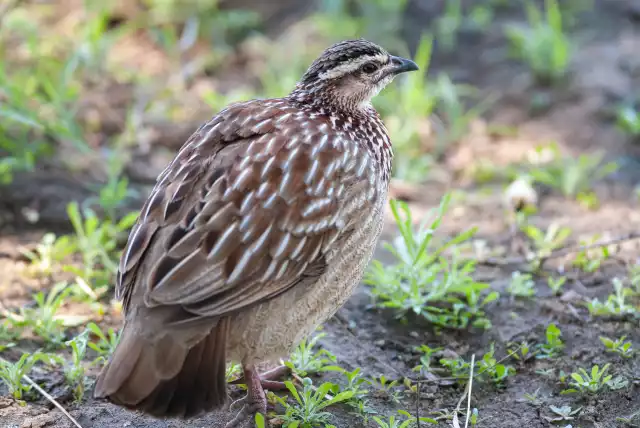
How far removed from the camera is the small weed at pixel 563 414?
4129mm

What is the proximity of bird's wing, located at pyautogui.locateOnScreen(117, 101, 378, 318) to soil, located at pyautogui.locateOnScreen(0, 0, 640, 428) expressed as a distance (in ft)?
2.45

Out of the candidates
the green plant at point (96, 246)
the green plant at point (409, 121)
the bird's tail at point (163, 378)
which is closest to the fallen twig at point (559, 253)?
the green plant at point (409, 121)

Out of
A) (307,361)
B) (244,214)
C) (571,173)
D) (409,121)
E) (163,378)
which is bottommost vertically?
(307,361)

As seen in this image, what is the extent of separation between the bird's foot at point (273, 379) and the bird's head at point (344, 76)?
131 centimetres

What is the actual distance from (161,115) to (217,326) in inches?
139

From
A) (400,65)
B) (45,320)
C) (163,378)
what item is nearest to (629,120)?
(400,65)

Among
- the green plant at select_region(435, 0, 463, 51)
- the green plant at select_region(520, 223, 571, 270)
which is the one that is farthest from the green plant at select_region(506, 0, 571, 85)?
the green plant at select_region(520, 223, 571, 270)

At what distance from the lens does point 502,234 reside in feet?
18.8

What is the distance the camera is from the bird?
11.6ft

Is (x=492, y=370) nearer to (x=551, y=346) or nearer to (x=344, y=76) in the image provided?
(x=551, y=346)

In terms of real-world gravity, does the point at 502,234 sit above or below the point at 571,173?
below

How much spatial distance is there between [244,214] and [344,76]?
1.10 m

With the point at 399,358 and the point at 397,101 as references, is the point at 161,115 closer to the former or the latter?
the point at 397,101

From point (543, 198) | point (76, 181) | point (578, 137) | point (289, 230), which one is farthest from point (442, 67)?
point (289, 230)
